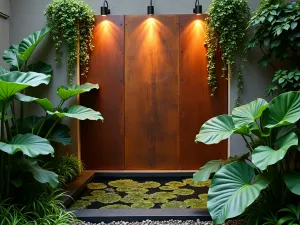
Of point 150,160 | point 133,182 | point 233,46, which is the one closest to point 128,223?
point 133,182

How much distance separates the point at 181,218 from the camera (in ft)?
11.3

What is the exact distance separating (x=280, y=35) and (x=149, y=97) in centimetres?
229

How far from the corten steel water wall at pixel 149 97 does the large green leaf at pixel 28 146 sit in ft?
7.08

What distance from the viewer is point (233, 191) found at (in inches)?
116

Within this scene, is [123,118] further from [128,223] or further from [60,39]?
[128,223]

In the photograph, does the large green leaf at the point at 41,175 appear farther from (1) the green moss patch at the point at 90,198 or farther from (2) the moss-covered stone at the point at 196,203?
(2) the moss-covered stone at the point at 196,203

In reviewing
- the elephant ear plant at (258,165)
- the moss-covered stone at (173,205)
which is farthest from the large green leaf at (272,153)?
the moss-covered stone at (173,205)

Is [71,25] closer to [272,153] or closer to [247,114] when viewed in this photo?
[247,114]

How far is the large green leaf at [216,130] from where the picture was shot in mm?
3352

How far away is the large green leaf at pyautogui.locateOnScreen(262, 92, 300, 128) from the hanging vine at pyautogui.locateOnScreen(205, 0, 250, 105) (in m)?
1.59

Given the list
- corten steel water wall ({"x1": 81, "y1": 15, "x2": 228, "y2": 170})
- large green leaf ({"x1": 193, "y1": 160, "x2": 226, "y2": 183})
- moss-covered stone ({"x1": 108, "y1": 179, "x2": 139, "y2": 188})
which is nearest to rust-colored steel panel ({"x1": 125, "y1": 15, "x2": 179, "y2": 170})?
corten steel water wall ({"x1": 81, "y1": 15, "x2": 228, "y2": 170})

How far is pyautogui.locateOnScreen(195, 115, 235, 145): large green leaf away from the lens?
3352 mm

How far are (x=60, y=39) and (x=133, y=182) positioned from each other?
2.60m

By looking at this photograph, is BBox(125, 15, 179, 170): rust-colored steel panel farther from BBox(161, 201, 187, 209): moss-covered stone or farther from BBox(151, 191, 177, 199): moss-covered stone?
BBox(161, 201, 187, 209): moss-covered stone
